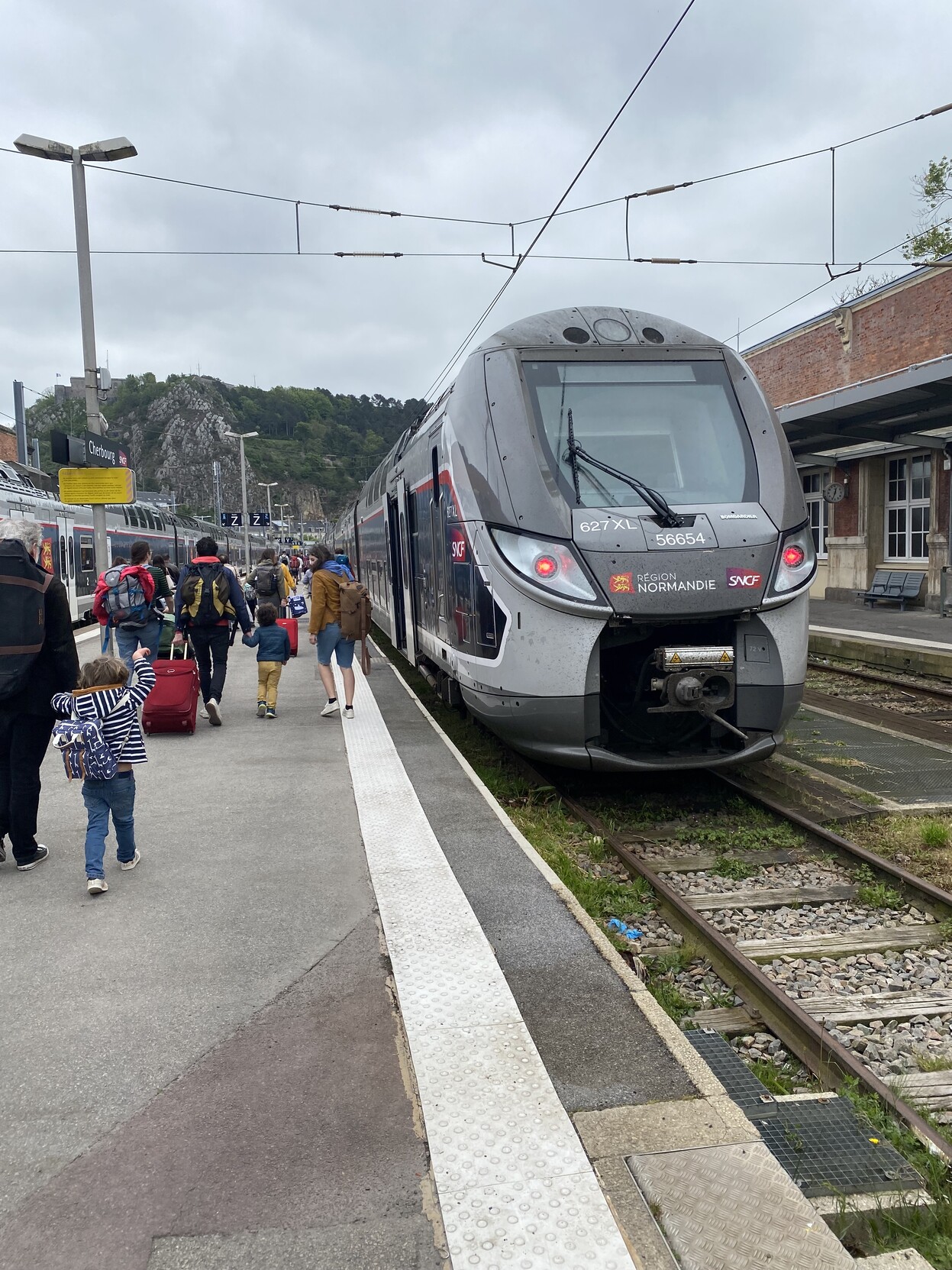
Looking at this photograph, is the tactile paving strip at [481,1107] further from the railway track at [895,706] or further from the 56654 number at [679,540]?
the railway track at [895,706]

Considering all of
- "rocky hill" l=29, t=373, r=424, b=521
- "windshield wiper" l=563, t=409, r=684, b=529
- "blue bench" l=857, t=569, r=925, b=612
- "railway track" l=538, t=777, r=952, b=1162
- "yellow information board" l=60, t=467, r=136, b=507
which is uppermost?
"rocky hill" l=29, t=373, r=424, b=521

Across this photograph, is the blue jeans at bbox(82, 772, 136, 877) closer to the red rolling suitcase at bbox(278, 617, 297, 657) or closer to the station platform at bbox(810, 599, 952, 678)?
the red rolling suitcase at bbox(278, 617, 297, 657)

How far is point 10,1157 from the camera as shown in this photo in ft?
8.59

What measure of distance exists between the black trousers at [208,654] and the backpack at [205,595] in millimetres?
98

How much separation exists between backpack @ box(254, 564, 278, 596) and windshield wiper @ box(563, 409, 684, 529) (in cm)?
553

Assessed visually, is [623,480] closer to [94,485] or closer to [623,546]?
[623,546]

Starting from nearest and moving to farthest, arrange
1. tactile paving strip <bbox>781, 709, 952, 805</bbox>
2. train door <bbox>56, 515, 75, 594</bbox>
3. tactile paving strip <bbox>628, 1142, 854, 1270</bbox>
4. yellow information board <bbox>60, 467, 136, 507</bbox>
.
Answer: tactile paving strip <bbox>628, 1142, 854, 1270</bbox>
tactile paving strip <bbox>781, 709, 952, 805</bbox>
yellow information board <bbox>60, 467, 136, 507</bbox>
train door <bbox>56, 515, 75, 594</bbox>

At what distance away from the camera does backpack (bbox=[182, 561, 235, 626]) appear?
30.5 feet

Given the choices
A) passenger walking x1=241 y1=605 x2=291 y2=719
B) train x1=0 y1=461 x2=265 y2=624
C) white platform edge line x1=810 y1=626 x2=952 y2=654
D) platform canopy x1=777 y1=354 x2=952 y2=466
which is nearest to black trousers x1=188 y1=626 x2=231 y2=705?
passenger walking x1=241 y1=605 x2=291 y2=719

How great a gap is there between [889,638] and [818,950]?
39.4 feet

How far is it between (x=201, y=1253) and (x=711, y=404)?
5753mm

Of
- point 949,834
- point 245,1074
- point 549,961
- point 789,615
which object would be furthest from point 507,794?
point 245,1074

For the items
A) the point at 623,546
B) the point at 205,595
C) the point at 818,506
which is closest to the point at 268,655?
the point at 205,595

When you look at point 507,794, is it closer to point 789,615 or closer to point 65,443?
point 789,615
